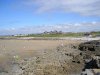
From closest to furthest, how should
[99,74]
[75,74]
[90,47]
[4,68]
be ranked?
1. [99,74]
2. [75,74]
3. [4,68]
4. [90,47]

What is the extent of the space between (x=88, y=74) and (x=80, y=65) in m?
9.84

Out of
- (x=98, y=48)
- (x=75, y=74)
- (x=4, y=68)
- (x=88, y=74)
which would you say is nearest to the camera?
(x=88, y=74)

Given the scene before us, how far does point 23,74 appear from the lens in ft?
79.6

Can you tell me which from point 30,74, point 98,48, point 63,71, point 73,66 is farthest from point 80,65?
point 98,48

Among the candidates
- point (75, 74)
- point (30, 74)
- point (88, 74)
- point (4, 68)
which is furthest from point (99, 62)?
point (4, 68)

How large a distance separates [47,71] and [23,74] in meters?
2.49

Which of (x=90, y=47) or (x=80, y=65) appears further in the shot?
(x=90, y=47)

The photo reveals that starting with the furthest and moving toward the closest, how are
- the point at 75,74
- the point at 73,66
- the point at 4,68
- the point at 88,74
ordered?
the point at 4,68 < the point at 73,66 < the point at 75,74 < the point at 88,74

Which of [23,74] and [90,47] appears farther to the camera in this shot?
[90,47]

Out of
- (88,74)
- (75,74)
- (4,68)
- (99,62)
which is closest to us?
(88,74)

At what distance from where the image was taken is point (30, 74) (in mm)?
23578

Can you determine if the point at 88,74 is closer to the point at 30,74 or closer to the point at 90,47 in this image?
the point at 30,74

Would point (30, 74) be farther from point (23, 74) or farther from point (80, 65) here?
point (80, 65)

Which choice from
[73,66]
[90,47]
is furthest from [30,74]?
[90,47]
